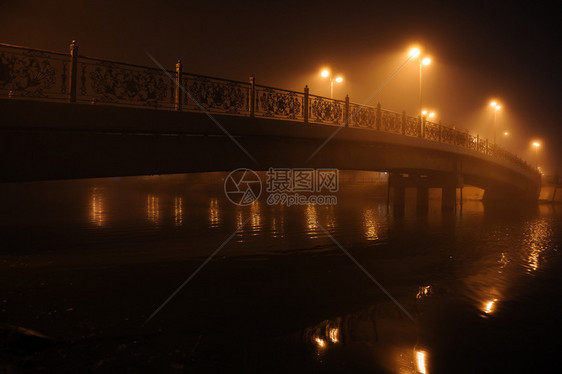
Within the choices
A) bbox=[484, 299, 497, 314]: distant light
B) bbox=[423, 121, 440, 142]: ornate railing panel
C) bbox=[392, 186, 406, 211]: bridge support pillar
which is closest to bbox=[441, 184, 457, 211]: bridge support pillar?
bbox=[392, 186, 406, 211]: bridge support pillar

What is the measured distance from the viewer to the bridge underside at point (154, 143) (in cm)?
829

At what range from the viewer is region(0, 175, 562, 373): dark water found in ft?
15.3

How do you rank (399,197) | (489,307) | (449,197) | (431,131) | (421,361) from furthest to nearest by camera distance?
1. (399,197)
2. (449,197)
3. (431,131)
4. (489,307)
5. (421,361)

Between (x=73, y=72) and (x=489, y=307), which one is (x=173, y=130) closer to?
(x=73, y=72)

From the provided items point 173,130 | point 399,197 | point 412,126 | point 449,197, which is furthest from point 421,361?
point 449,197

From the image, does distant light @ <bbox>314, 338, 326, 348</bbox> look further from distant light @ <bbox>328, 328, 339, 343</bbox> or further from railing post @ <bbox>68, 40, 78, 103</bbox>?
railing post @ <bbox>68, 40, 78, 103</bbox>

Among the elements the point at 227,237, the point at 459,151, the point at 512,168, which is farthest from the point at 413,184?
the point at 227,237

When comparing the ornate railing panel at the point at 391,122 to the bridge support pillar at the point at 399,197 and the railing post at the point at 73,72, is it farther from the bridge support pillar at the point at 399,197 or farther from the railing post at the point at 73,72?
the railing post at the point at 73,72

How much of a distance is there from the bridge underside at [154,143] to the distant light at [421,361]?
26.7 feet

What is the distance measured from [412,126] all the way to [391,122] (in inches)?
79.0

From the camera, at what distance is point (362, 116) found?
16.1 metres

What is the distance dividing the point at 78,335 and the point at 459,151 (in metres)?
21.4

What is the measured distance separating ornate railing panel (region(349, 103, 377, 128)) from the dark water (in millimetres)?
5216

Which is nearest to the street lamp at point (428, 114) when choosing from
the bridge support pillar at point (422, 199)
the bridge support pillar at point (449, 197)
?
the bridge support pillar at point (422, 199)
